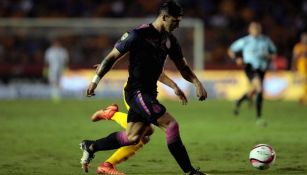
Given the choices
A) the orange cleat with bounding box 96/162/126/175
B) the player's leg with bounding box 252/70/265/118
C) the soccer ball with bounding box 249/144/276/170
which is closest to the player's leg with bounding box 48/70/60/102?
the player's leg with bounding box 252/70/265/118

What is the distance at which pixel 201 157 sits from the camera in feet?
37.7

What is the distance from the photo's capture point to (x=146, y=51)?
898cm

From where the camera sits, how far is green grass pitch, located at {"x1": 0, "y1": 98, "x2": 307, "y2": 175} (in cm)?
1036

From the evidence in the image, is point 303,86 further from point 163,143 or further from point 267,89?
point 163,143

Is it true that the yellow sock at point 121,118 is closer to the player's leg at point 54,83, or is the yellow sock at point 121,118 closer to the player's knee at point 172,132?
the player's knee at point 172,132

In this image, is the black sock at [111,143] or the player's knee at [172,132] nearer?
the player's knee at [172,132]

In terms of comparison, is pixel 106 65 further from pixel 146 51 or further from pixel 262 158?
pixel 262 158

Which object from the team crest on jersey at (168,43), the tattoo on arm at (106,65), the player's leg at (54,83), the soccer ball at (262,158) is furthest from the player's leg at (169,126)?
the player's leg at (54,83)

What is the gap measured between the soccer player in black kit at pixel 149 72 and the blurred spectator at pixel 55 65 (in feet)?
59.2

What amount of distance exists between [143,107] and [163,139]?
5.50 metres

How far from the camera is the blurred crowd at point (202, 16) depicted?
28766mm

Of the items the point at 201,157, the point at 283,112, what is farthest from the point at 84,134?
the point at 283,112

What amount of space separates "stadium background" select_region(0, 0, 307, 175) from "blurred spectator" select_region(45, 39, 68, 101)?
0.42m

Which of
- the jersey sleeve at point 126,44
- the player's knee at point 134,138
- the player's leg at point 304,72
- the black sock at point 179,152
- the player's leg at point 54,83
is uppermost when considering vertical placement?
the player's leg at point 54,83
